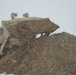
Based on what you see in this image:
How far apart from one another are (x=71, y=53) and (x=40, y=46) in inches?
37.9

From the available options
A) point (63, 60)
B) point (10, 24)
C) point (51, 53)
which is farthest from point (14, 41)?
point (63, 60)

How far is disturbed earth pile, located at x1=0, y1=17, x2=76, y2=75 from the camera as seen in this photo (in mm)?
5105

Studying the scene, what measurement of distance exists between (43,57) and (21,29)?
4.45ft

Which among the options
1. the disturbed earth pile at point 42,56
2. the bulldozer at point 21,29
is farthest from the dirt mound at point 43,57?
the bulldozer at point 21,29

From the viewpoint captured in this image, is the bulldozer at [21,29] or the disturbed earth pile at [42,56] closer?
the disturbed earth pile at [42,56]

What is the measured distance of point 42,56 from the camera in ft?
18.3

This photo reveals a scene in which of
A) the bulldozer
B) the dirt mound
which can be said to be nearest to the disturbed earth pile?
the dirt mound

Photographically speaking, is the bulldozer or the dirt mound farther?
the bulldozer

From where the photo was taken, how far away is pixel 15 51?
6.12 meters

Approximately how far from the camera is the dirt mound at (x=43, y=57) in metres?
5.10

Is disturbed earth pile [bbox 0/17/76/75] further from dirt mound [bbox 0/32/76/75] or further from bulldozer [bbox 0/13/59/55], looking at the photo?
bulldozer [bbox 0/13/59/55]

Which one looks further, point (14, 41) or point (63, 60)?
point (14, 41)

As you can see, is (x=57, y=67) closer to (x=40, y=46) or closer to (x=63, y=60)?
(x=63, y=60)

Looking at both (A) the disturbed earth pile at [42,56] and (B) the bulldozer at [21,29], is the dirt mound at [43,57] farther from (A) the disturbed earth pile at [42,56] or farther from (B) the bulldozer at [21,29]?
(B) the bulldozer at [21,29]
